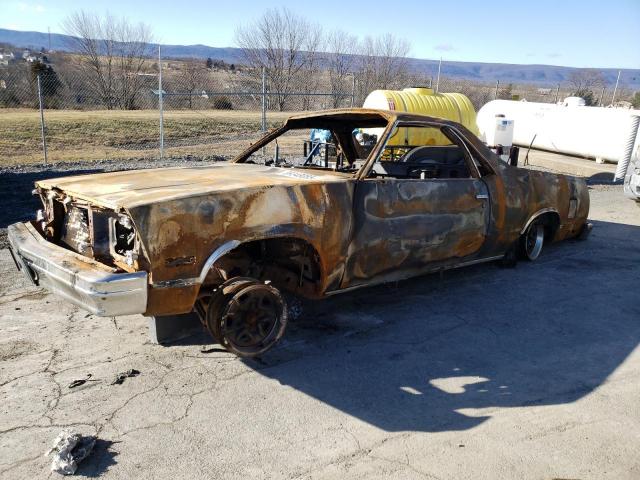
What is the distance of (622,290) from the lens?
512cm

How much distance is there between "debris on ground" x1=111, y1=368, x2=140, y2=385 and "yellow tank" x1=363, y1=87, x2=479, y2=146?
993cm

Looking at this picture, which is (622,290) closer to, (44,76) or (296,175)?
(296,175)

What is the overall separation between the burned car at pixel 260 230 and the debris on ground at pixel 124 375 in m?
0.57

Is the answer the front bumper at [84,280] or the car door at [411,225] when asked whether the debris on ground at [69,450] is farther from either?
the car door at [411,225]

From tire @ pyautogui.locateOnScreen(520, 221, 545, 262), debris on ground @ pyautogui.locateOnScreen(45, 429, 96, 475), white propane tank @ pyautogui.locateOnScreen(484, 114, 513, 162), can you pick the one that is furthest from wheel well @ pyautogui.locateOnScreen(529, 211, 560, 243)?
white propane tank @ pyautogui.locateOnScreen(484, 114, 513, 162)

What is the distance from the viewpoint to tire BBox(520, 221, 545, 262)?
18.6 feet

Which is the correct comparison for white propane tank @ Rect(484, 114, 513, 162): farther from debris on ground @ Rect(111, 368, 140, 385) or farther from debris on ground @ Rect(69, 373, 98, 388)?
→ debris on ground @ Rect(69, 373, 98, 388)

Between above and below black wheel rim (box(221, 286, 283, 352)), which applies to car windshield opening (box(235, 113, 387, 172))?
above

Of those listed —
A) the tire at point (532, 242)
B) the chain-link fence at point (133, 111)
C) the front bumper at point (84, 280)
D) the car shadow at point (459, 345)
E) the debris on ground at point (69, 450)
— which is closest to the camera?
the debris on ground at point (69, 450)

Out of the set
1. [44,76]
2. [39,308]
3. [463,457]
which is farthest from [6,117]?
[463,457]

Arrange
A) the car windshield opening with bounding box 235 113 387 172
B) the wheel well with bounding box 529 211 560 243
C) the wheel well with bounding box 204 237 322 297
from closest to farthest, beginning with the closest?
the wheel well with bounding box 204 237 322 297 < the car windshield opening with bounding box 235 113 387 172 < the wheel well with bounding box 529 211 560 243

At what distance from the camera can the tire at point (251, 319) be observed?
10.3 feet

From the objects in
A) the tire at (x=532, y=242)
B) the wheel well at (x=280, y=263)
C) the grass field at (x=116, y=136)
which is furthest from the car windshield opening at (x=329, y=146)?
the grass field at (x=116, y=136)

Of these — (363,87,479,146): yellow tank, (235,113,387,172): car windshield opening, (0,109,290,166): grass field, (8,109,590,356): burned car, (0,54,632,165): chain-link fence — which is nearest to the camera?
(8,109,590,356): burned car
